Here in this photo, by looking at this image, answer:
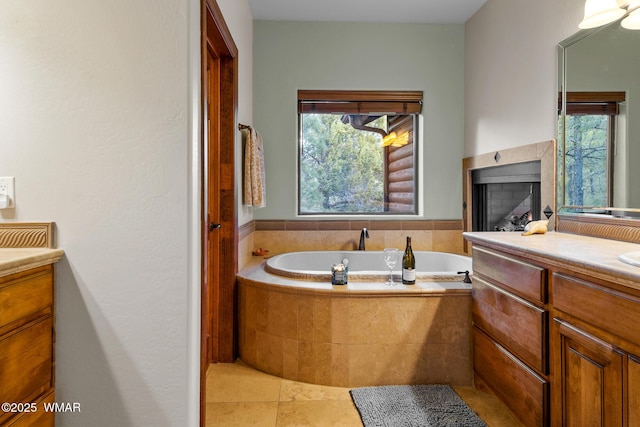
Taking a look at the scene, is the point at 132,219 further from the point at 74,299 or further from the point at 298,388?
the point at 298,388

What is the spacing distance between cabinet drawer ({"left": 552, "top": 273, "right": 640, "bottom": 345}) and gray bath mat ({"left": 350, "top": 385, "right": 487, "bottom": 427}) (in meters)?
0.82

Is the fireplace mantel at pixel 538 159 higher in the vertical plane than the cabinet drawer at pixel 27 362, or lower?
higher

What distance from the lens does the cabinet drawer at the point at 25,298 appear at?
1.10m

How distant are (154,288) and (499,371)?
1.62 meters

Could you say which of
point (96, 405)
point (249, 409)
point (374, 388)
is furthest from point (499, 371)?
point (96, 405)

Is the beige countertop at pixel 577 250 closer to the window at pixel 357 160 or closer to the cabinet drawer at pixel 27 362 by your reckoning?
the window at pixel 357 160

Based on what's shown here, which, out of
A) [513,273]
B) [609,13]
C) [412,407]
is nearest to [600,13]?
[609,13]

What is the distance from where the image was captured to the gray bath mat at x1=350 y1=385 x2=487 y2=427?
6.01ft

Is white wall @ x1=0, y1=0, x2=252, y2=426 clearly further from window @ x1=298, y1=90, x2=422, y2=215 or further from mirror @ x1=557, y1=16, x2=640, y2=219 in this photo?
window @ x1=298, y1=90, x2=422, y2=215

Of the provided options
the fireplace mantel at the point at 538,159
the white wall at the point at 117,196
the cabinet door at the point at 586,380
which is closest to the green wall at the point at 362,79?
the fireplace mantel at the point at 538,159

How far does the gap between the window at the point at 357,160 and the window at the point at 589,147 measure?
1.48m

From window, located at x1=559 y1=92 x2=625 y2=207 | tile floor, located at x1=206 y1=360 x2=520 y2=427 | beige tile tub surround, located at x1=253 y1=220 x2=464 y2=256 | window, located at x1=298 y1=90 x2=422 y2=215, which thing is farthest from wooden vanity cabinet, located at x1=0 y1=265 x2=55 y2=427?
window, located at x1=559 y1=92 x2=625 y2=207

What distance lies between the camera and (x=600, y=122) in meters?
1.87

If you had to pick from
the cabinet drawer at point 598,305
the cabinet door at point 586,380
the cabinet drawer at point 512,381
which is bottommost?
the cabinet drawer at point 512,381
